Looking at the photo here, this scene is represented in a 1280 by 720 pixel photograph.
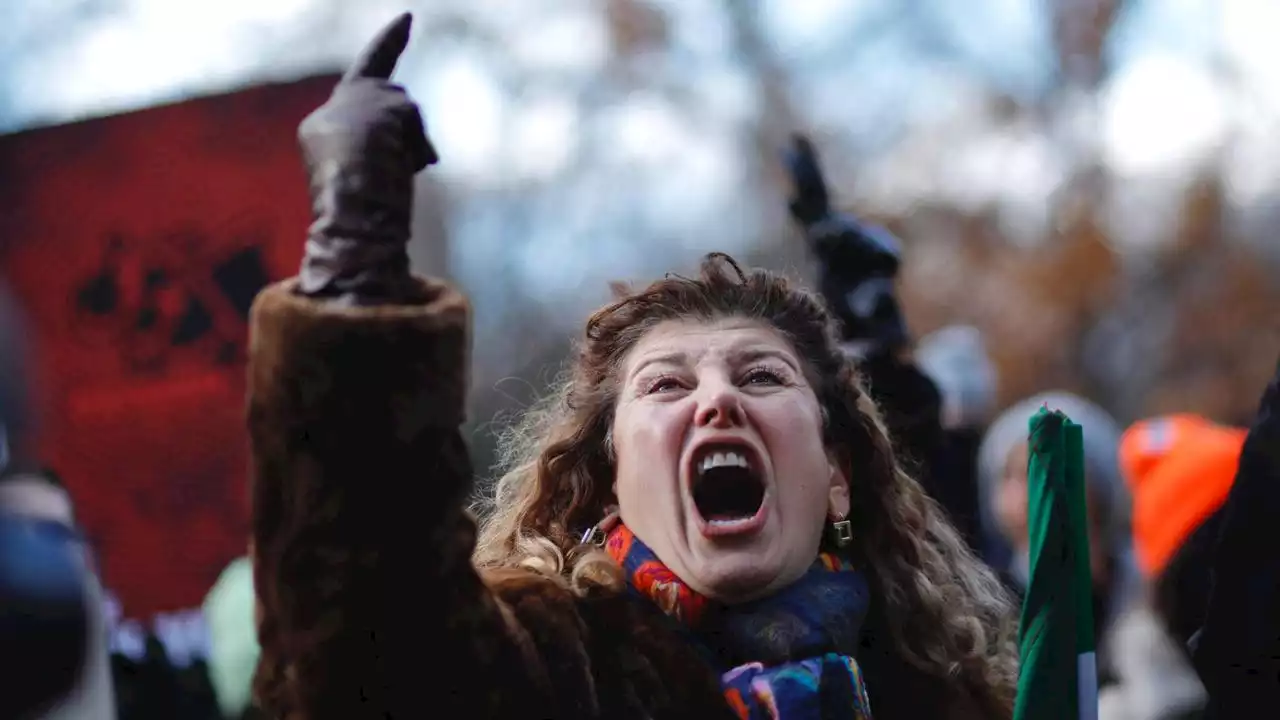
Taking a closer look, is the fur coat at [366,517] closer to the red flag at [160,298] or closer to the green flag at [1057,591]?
the green flag at [1057,591]

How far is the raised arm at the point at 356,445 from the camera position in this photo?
74.7 inches

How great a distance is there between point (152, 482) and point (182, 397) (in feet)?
0.85

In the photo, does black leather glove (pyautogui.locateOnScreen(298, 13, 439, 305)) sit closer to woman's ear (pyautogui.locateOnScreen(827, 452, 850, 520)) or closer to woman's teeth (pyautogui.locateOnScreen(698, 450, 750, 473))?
woman's teeth (pyautogui.locateOnScreen(698, 450, 750, 473))

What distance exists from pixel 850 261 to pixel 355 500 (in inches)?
73.9

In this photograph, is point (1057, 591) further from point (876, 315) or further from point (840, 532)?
point (876, 315)

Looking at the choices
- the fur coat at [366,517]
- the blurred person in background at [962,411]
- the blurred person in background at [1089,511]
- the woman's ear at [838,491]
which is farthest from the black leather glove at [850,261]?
the fur coat at [366,517]

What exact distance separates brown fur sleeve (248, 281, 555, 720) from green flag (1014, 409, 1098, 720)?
88 centimetres

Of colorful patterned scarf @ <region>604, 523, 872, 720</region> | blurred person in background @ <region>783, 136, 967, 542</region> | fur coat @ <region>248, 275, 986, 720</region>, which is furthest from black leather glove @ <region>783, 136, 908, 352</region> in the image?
fur coat @ <region>248, 275, 986, 720</region>

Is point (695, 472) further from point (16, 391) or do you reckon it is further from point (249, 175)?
point (249, 175)

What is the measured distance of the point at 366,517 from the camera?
6.30 feet

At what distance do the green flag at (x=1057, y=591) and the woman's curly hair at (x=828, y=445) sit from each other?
0.22 metres

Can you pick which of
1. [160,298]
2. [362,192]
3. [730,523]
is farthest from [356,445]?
[160,298]

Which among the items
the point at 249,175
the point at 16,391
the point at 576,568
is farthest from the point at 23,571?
the point at 249,175

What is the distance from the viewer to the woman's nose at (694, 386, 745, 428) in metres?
2.38
